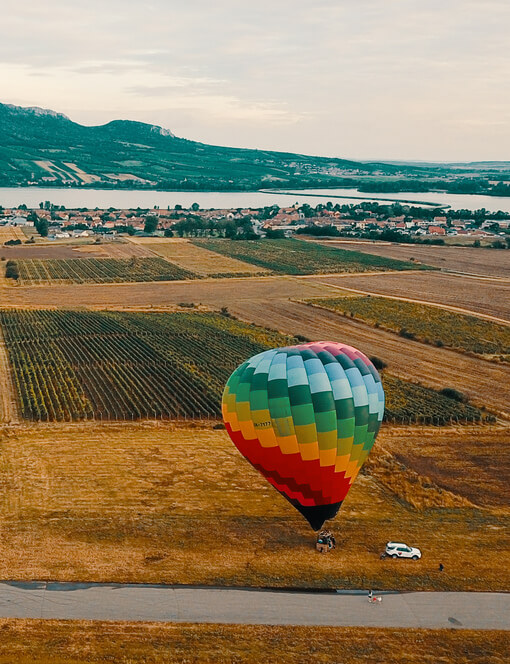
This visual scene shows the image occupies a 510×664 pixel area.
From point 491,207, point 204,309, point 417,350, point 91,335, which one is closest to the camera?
point 417,350

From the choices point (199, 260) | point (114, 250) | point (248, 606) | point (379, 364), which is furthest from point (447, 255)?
point (248, 606)

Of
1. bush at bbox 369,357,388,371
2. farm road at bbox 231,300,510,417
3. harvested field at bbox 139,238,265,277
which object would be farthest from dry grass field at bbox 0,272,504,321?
bush at bbox 369,357,388,371

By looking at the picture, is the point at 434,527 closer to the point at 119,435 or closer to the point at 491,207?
the point at 119,435

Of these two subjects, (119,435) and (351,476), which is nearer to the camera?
(351,476)

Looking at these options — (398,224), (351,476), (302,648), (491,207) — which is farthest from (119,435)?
(491,207)

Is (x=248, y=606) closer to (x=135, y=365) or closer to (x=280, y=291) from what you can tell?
(x=135, y=365)

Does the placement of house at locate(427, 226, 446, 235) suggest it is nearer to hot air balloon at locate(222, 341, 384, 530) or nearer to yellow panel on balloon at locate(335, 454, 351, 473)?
hot air balloon at locate(222, 341, 384, 530)

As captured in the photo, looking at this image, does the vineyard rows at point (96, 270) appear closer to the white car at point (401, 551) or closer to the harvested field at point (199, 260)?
the harvested field at point (199, 260)
